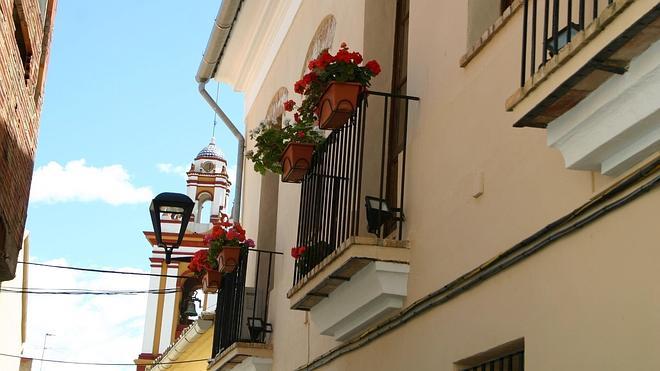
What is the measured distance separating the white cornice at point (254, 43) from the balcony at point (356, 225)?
11.5 feet

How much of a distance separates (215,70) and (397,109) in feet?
21.2

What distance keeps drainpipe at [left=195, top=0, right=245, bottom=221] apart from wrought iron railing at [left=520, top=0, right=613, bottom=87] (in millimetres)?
7471

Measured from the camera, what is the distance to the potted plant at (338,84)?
282 inches

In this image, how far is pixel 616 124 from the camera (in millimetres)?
4199

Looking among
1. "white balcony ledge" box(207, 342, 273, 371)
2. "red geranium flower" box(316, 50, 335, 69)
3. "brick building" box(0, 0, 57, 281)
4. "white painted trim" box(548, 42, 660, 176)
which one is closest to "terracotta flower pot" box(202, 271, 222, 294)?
"white balcony ledge" box(207, 342, 273, 371)

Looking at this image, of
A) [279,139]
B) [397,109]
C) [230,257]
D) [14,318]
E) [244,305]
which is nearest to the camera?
[397,109]

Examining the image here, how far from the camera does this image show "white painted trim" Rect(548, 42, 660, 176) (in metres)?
3.99

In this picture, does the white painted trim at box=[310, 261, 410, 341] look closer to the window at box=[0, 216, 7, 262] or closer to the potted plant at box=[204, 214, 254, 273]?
the window at box=[0, 216, 7, 262]

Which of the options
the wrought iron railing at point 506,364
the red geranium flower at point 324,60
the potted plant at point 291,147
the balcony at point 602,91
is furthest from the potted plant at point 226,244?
the balcony at point 602,91

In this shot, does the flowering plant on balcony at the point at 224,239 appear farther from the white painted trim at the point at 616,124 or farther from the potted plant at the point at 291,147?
the white painted trim at the point at 616,124

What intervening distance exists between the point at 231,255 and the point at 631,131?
7.44m

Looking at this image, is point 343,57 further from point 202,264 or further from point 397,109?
point 202,264

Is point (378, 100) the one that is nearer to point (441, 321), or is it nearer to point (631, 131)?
point (441, 321)

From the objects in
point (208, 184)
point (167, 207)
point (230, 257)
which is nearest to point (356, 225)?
point (167, 207)
